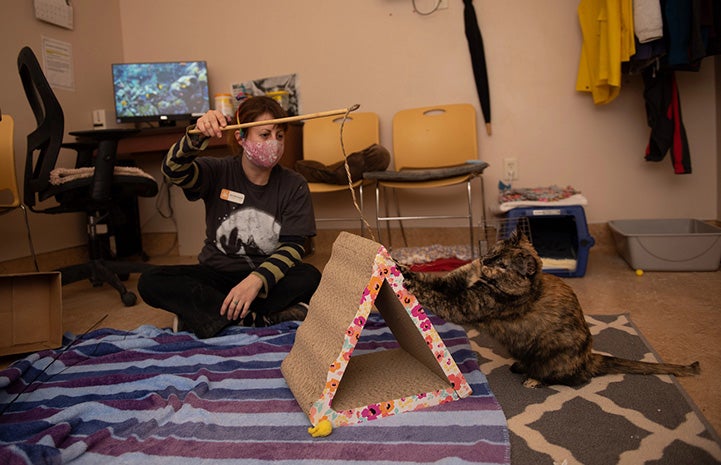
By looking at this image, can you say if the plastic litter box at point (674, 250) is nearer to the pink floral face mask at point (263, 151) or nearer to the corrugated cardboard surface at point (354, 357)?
the corrugated cardboard surface at point (354, 357)

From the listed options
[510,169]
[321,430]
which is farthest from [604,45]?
[321,430]

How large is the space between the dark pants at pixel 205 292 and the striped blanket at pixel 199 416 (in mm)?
144

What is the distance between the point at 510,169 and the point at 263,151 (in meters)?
1.99

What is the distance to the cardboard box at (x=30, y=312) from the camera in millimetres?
1748

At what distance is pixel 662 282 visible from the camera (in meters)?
2.38

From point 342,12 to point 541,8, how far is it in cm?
129

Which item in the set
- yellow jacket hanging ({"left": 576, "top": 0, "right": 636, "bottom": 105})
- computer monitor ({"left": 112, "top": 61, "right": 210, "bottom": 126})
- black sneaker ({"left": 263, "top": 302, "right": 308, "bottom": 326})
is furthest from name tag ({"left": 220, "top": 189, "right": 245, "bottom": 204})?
yellow jacket hanging ({"left": 576, "top": 0, "right": 636, "bottom": 105})

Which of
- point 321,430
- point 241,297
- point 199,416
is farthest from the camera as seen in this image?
point 241,297

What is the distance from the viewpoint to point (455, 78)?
→ 10.9 ft

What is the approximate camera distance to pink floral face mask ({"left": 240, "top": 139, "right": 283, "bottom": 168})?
1792 millimetres

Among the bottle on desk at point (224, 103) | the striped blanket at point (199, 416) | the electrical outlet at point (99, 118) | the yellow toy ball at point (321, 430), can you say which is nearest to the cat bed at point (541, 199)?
the striped blanket at point (199, 416)

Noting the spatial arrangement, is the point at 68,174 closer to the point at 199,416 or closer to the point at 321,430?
the point at 199,416

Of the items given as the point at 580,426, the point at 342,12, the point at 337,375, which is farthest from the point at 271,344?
the point at 342,12

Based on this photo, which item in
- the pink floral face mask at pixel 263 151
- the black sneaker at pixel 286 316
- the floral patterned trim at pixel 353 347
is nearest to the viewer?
the floral patterned trim at pixel 353 347
